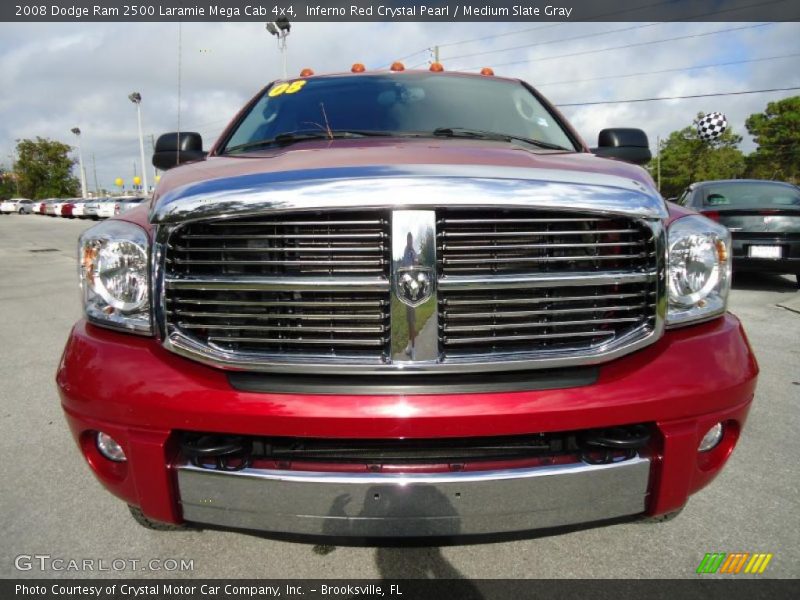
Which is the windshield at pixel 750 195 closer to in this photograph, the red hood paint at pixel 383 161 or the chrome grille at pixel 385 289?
the red hood paint at pixel 383 161

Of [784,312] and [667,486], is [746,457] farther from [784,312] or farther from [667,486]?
[784,312]

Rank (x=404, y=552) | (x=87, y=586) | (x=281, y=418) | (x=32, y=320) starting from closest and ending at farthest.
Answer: (x=281, y=418) < (x=87, y=586) < (x=404, y=552) < (x=32, y=320)

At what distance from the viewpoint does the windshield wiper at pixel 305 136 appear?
8.20 feet

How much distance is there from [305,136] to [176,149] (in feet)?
2.95

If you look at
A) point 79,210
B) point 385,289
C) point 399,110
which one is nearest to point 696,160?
point 79,210

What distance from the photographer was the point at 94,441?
5.75 feet

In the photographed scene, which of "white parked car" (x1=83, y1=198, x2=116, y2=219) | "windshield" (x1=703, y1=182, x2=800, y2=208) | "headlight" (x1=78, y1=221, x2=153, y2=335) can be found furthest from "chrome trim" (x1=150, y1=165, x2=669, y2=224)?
"white parked car" (x1=83, y1=198, x2=116, y2=219)

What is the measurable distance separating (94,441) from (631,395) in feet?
5.27

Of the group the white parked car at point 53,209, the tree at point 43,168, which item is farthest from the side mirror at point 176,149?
the tree at point 43,168

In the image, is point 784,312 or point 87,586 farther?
point 784,312

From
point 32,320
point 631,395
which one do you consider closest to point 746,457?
point 631,395

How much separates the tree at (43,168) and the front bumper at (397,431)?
7417cm

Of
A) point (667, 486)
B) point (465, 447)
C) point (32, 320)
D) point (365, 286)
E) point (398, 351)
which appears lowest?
point (32, 320)

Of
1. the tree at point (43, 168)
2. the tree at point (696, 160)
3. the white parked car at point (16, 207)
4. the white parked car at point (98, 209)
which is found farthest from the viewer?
the tree at point (43, 168)
